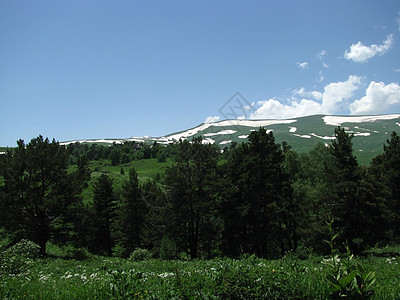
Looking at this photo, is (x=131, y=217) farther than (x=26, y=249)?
Yes

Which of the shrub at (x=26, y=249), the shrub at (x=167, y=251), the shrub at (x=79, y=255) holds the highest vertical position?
the shrub at (x=26, y=249)

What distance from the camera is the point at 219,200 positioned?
104ft

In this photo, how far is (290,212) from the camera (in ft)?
109

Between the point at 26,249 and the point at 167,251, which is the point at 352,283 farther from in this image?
the point at 167,251

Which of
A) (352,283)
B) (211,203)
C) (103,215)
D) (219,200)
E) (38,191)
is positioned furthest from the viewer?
(103,215)

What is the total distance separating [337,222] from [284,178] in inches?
319

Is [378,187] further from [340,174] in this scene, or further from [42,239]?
[42,239]

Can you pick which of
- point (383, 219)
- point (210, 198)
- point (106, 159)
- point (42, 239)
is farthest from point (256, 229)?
point (106, 159)

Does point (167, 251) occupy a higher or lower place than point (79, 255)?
lower

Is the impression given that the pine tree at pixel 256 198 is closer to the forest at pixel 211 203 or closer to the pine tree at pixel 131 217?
the forest at pixel 211 203

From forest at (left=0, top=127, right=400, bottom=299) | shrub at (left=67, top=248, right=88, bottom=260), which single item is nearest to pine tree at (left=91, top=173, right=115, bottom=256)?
forest at (left=0, top=127, right=400, bottom=299)

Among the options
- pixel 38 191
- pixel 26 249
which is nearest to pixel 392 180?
pixel 26 249

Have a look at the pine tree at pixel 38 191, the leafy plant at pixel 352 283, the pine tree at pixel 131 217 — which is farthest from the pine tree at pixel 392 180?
the pine tree at pixel 38 191

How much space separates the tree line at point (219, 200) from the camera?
82.1 feet
